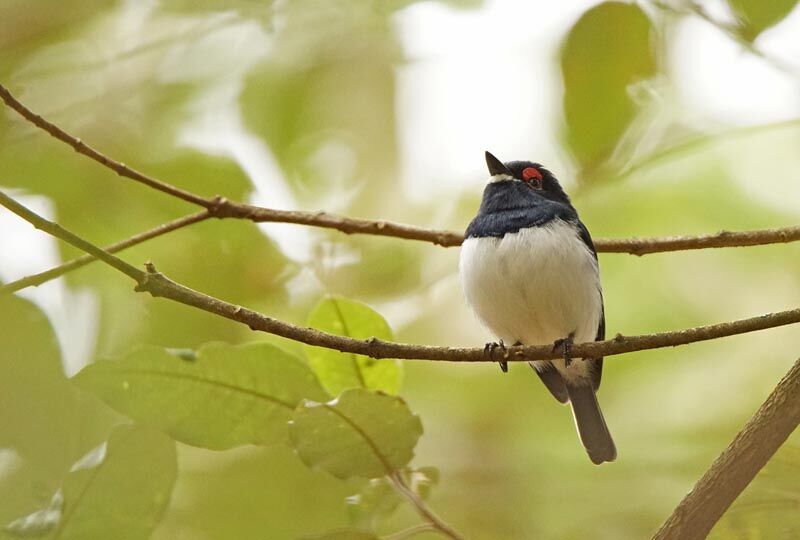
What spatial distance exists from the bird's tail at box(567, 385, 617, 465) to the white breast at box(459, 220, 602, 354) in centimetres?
31

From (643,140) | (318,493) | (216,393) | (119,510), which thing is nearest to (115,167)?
(216,393)

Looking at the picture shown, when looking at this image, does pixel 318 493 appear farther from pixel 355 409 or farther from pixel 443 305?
pixel 443 305

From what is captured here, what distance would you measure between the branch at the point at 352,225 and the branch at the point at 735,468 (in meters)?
0.81

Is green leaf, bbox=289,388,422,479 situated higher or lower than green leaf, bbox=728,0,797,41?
lower

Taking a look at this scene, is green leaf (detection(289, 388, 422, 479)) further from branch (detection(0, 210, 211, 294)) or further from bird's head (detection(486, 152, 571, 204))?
bird's head (detection(486, 152, 571, 204))

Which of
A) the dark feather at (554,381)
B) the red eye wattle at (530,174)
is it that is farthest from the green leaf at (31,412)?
the red eye wattle at (530,174)

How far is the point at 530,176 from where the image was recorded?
13.0 ft

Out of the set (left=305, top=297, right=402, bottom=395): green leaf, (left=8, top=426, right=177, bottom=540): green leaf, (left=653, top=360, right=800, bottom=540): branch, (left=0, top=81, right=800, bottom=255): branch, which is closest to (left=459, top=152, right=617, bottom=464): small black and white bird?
(left=0, top=81, right=800, bottom=255): branch

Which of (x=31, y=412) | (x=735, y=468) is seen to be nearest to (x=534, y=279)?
(x=735, y=468)

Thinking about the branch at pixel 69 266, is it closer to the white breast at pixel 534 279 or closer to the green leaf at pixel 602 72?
the white breast at pixel 534 279

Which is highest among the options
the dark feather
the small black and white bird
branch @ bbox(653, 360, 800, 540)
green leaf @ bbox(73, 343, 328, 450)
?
the small black and white bird

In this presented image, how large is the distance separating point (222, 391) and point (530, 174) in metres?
1.94

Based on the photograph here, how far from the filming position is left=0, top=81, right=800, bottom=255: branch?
2480 mm

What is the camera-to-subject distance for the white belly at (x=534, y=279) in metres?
3.42
